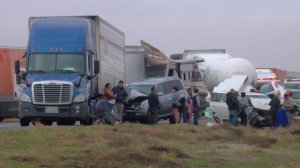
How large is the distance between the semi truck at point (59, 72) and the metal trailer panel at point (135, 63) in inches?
462

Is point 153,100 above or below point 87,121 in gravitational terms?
above

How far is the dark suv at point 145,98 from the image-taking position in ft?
99.1

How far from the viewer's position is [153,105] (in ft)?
93.8

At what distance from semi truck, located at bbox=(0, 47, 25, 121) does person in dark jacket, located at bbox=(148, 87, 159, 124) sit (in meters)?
13.1

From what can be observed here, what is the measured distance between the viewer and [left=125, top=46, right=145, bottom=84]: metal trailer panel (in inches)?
1593

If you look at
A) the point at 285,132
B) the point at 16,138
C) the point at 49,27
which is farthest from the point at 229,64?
the point at 16,138

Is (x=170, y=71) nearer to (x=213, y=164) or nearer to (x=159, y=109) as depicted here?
(x=159, y=109)

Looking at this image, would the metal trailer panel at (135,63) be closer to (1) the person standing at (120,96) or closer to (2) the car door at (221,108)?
A: (2) the car door at (221,108)

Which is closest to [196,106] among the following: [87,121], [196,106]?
[196,106]

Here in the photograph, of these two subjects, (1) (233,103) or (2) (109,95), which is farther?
(1) (233,103)

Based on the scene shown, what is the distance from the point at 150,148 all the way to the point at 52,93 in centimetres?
1115

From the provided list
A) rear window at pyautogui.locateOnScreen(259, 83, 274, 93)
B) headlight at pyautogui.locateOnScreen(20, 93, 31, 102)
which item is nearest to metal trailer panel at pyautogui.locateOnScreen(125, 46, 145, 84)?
rear window at pyautogui.locateOnScreen(259, 83, 274, 93)

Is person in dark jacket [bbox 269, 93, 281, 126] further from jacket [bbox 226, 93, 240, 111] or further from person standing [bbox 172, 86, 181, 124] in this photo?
person standing [bbox 172, 86, 181, 124]

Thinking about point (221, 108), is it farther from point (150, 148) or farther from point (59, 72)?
point (150, 148)
